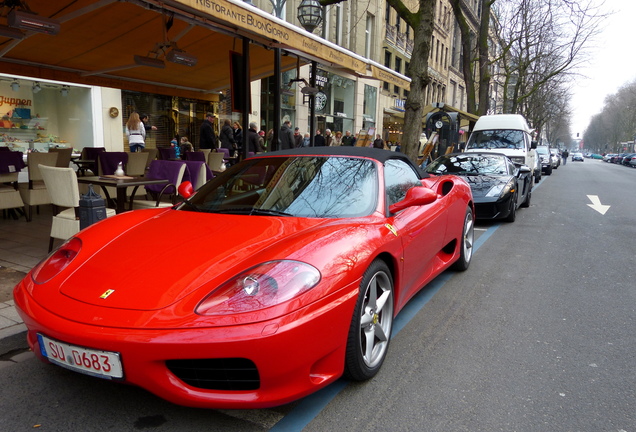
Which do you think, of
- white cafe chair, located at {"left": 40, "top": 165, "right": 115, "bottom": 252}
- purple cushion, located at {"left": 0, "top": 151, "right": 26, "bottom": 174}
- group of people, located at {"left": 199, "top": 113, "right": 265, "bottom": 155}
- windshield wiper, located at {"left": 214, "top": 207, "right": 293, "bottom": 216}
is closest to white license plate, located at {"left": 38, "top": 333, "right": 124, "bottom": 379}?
windshield wiper, located at {"left": 214, "top": 207, "right": 293, "bottom": 216}

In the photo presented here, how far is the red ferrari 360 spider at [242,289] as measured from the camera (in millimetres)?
1999

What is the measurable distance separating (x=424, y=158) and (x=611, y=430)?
1722 cm

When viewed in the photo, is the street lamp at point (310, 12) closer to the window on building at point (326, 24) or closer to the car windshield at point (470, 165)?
the car windshield at point (470, 165)

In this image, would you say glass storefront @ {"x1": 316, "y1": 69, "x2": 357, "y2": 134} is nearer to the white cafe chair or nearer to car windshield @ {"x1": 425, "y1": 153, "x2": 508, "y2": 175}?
car windshield @ {"x1": 425, "y1": 153, "x2": 508, "y2": 175}

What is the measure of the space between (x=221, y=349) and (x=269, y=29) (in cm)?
487

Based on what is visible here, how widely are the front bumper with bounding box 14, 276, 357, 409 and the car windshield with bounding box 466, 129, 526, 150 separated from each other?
14348mm

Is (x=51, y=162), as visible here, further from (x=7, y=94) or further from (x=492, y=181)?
(x=492, y=181)

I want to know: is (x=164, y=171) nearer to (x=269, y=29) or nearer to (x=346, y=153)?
(x=269, y=29)

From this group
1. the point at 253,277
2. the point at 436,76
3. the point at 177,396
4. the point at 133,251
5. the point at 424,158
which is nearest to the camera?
the point at 177,396

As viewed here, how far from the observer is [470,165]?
29.7 feet

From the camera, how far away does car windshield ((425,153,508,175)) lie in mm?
8789

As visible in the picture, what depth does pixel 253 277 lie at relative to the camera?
7.29ft

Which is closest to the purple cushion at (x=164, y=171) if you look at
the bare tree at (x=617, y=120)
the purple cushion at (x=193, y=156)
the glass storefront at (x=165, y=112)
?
the purple cushion at (x=193, y=156)

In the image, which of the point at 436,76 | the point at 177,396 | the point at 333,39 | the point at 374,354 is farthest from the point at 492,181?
the point at 436,76
